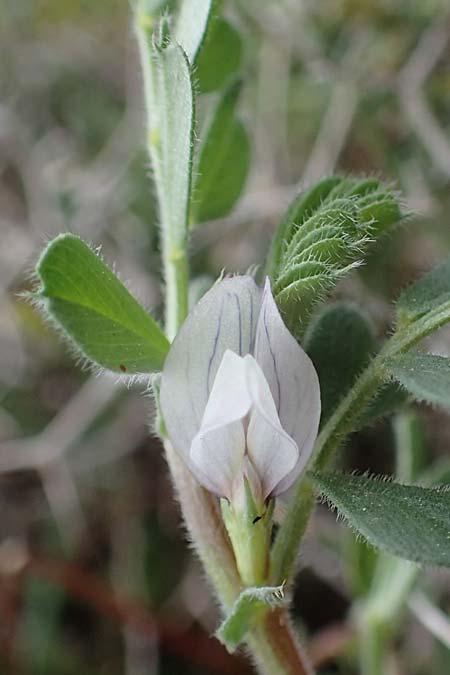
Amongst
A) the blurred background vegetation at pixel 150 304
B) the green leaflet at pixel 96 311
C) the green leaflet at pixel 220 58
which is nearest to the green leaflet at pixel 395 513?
the green leaflet at pixel 96 311

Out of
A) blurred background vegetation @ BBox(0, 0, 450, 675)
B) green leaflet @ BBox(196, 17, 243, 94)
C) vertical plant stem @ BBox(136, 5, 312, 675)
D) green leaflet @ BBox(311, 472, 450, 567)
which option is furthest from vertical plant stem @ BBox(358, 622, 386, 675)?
green leaflet @ BBox(196, 17, 243, 94)

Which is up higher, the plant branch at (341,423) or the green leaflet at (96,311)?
the green leaflet at (96,311)

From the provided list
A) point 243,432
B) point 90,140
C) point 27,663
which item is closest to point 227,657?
point 27,663

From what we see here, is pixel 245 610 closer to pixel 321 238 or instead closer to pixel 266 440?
pixel 266 440

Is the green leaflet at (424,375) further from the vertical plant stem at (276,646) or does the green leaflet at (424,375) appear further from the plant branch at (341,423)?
the vertical plant stem at (276,646)

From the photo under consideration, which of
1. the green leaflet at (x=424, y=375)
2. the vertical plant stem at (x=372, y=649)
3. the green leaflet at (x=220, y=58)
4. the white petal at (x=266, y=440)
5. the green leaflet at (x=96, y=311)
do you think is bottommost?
the vertical plant stem at (x=372, y=649)

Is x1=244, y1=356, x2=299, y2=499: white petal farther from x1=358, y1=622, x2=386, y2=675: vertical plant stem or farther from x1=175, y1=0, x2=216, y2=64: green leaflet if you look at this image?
x1=358, y1=622, x2=386, y2=675: vertical plant stem

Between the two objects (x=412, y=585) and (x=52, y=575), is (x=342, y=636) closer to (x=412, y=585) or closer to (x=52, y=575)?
(x=412, y=585)
